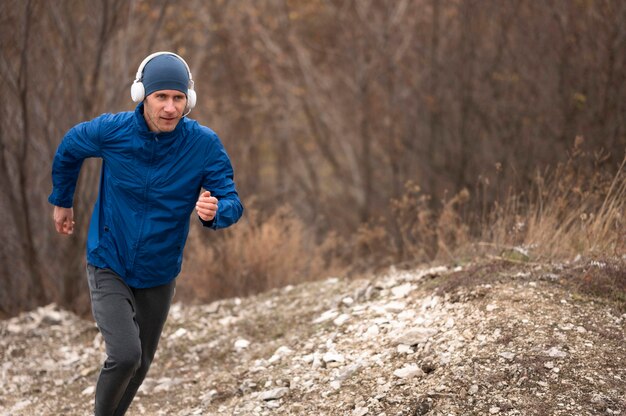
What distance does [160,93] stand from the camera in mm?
3783

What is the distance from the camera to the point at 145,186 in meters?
3.80

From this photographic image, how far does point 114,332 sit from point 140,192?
69 cm

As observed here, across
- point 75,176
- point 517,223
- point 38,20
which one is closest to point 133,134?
point 75,176

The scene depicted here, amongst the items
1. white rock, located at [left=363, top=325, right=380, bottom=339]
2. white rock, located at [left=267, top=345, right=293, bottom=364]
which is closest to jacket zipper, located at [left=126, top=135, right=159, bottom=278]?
white rock, located at [left=267, top=345, right=293, bottom=364]

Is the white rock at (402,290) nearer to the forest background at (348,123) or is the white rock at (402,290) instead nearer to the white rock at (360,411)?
the forest background at (348,123)

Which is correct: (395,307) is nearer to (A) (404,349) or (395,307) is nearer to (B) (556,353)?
(A) (404,349)

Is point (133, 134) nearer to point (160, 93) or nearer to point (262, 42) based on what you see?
point (160, 93)

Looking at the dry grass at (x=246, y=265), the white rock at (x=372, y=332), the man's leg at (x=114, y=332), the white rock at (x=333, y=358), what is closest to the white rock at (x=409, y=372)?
the white rock at (x=333, y=358)

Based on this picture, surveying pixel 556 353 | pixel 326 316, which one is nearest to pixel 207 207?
pixel 556 353

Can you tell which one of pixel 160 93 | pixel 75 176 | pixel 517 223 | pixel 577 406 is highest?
pixel 160 93

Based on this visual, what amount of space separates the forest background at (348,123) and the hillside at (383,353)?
0.79 m

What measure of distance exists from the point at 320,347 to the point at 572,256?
80.2 inches

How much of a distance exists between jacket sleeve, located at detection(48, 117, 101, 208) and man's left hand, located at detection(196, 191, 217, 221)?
2.42ft

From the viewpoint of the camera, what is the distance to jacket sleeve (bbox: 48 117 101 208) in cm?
392
